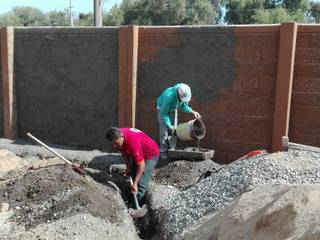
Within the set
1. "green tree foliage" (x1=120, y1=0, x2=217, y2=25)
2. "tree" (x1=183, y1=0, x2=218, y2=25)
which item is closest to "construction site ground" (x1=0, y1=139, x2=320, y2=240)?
"green tree foliage" (x1=120, y1=0, x2=217, y2=25)

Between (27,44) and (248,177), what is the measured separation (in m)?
6.49

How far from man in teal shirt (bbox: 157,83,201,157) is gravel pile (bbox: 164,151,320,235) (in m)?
2.21

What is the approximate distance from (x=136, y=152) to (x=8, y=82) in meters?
5.08

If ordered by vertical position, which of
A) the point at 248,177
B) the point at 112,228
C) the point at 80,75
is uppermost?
the point at 80,75

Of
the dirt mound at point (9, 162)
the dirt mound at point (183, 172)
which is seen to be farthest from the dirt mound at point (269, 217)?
the dirt mound at point (9, 162)

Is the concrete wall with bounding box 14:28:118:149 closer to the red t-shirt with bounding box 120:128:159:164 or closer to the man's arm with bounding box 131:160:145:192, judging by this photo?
the red t-shirt with bounding box 120:128:159:164

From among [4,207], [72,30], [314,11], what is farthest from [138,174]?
[314,11]

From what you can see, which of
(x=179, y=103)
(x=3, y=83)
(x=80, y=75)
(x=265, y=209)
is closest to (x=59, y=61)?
(x=80, y=75)

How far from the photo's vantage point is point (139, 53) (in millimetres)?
10125

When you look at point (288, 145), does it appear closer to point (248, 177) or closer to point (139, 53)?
point (248, 177)

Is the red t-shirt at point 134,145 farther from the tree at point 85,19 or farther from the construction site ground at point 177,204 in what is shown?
the tree at point 85,19

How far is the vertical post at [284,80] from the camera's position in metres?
8.58

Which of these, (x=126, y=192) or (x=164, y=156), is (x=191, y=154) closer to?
(x=164, y=156)

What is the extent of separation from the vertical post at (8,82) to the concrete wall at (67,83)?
0.13m
